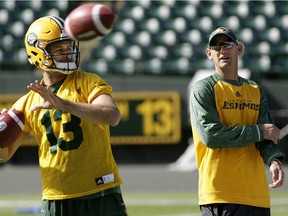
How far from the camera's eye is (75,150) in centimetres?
498

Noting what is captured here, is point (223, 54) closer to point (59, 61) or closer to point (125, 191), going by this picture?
point (59, 61)

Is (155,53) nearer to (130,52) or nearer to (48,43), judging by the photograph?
(130,52)

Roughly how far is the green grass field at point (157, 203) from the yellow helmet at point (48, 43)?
5585mm

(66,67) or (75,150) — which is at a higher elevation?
(66,67)

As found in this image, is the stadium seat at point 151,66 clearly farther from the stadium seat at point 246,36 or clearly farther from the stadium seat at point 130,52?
the stadium seat at point 246,36

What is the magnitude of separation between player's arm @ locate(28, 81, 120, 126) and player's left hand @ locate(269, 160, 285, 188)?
105 cm

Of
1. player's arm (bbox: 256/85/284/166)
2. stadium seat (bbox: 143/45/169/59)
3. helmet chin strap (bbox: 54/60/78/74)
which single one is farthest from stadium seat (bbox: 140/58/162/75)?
helmet chin strap (bbox: 54/60/78/74)

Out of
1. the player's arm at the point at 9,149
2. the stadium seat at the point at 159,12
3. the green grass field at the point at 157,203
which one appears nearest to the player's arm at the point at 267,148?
the player's arm at the point at 9,149

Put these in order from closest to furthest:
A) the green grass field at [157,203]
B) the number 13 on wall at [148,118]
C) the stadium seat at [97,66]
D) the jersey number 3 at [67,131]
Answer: the jersey number 3 at [67,131] < the green grass field at [157,203] < the number 13 on wall at [148,118] < the stadium seat at [97,66]

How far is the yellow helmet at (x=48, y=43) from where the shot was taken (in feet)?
16.5

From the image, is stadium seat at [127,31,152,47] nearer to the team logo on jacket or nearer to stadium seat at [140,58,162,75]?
stadium seat at [140,58,162,75]

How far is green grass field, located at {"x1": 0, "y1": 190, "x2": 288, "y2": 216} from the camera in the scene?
34.9ft

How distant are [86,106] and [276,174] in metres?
1.28

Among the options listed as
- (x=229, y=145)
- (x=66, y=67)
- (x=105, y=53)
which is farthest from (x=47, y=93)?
(x=105, y=53)
